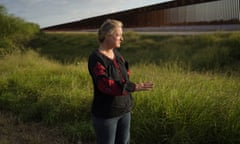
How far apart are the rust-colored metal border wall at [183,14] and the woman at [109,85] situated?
16.9 metres

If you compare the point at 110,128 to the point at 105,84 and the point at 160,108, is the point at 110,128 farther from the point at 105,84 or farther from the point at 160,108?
the point at 160,108

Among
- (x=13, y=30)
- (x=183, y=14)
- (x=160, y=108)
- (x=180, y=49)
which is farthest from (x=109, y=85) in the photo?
(x=13, y=30)

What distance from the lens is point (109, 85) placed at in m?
2.77

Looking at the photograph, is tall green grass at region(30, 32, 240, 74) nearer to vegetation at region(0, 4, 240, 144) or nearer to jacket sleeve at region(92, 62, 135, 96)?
vegetation at region(0, 4, 240, 144)

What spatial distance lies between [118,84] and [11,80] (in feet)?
19.8

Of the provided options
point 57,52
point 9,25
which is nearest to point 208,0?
point 57,52

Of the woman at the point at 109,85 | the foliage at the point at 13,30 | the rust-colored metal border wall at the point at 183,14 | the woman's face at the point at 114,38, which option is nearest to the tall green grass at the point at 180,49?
the foliage at the point at 13,30

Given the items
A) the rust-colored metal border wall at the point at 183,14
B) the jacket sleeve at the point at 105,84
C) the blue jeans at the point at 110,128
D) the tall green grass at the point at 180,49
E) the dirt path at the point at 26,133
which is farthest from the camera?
the rust-colored metal border wall at the point at 183,14

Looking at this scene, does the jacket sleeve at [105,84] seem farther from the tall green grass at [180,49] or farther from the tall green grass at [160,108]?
the tall green grass at [180,49]

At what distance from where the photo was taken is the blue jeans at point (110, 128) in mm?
2941

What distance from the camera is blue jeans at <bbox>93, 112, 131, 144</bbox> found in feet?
9.65

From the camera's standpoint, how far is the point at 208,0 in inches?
782

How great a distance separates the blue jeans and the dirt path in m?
1.95

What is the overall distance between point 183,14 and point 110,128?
2076cm
